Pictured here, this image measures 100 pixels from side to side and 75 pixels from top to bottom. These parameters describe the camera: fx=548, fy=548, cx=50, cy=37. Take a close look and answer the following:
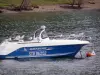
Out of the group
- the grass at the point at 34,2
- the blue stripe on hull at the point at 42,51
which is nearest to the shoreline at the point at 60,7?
the grass at the point at 34,2

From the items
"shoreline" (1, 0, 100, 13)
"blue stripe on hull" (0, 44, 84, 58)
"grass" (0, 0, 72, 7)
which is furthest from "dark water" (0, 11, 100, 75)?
"grass" (0, 0, 72, 7)

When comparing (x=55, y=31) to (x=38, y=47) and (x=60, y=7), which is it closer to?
(x=38, y=47)

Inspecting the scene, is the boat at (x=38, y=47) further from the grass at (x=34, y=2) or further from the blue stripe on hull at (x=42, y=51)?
the grass at (x=34, y=2)

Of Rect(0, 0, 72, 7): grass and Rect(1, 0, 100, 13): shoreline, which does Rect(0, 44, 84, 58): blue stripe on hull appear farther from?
Rect(0, 0, 72, 7): grass

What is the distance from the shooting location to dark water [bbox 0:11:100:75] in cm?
5933

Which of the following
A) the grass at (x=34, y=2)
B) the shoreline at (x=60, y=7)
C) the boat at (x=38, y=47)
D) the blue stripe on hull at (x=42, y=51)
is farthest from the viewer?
the grass at (x=34, y=2)

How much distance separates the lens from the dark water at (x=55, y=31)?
5933cm

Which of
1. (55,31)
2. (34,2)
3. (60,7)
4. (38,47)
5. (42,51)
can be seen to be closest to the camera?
(38,47)

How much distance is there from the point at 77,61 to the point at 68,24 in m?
44.5

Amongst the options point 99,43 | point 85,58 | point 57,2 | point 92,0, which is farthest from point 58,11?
point 85,58

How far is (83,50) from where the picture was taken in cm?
7162

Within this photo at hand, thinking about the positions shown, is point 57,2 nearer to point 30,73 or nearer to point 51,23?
point 51,23

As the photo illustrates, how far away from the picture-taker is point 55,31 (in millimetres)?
94750

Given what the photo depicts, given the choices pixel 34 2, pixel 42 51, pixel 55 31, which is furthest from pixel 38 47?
pixel 34 2
